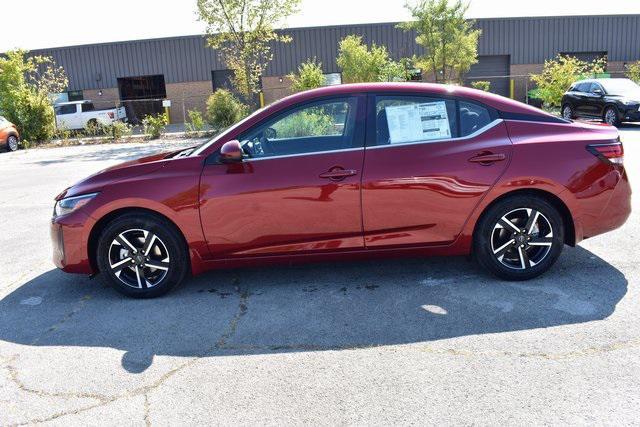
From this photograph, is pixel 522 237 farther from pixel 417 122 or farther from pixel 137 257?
pixel 137 257

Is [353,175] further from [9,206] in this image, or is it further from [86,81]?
[86,81]

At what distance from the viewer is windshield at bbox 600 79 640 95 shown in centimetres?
1808

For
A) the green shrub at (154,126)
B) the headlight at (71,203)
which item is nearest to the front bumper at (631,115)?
the headlight at (71,203)

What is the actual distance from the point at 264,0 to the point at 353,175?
18.8 meters

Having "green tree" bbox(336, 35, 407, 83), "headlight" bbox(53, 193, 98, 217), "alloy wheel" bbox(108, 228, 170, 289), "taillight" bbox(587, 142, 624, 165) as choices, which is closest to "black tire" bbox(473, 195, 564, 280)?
"taillight" bbox(587, 142, 624, 165)

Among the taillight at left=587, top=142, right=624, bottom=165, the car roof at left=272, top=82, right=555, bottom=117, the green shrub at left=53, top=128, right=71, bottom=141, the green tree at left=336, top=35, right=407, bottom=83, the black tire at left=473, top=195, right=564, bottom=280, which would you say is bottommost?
the black tire at left=473, top=195, right=564, bottom=280

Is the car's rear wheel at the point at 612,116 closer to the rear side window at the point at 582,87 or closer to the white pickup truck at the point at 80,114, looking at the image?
the rear side window at the point at 582,87

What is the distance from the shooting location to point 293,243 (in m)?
4.51

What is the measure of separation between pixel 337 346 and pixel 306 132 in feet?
6.10

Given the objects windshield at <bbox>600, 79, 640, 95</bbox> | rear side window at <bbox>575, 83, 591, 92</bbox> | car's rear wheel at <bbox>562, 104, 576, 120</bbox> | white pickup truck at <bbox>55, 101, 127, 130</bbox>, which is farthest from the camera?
white pickup truck at <bbox>55, 101, 127, 130</bbox>

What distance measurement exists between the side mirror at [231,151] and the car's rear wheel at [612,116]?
1664 centimetres

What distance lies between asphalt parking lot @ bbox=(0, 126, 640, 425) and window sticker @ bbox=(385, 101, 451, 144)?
123 centimetres

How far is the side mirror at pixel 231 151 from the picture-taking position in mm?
4293

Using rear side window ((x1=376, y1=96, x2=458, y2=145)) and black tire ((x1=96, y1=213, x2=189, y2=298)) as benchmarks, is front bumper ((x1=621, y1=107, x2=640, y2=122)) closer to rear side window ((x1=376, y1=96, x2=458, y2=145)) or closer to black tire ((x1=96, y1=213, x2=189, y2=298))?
rear side window ((x1=376, y1=96, x2=458, y2=145))
